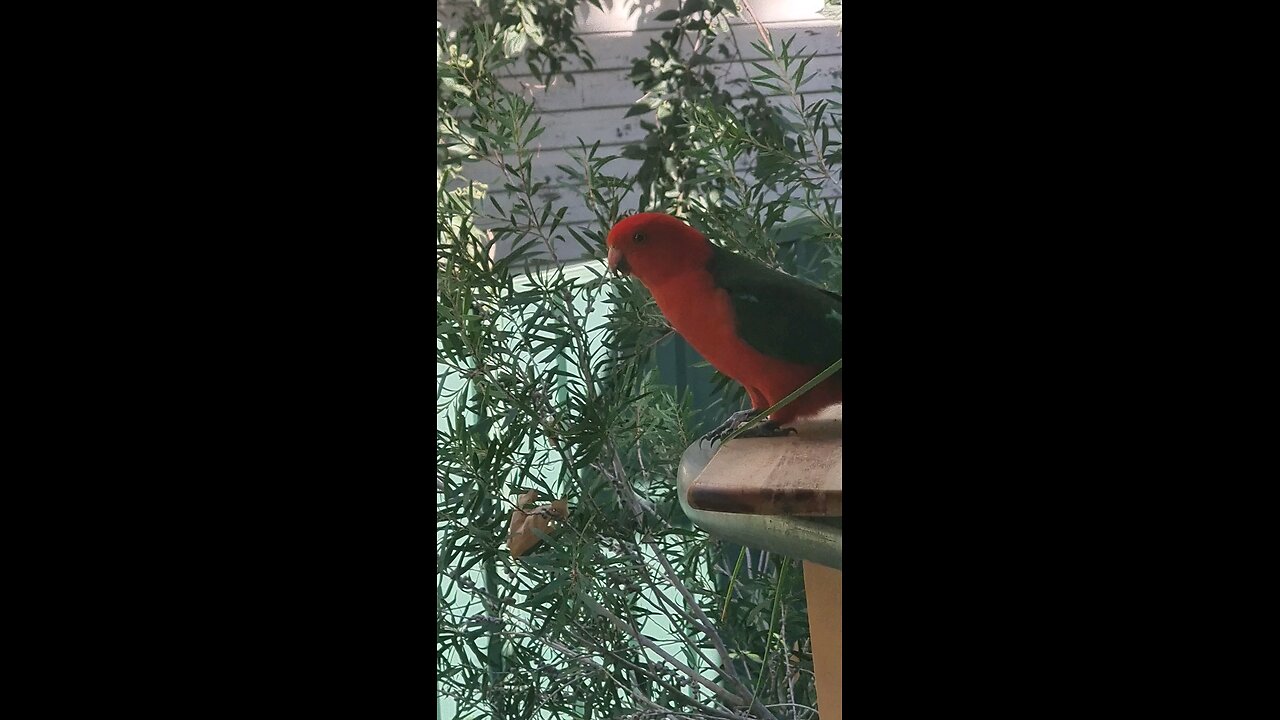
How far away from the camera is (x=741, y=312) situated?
1532 millimetres

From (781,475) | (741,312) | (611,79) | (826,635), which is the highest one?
(611,79)

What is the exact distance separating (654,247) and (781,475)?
0.34 meters

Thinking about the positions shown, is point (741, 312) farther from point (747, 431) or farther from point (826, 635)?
point (826, 635)

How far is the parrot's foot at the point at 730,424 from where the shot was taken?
1547 millimetres

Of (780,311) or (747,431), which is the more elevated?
(780,311)

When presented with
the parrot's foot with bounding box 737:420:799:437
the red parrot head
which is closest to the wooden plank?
the parrot's foot with bounding box 737:420:799:437

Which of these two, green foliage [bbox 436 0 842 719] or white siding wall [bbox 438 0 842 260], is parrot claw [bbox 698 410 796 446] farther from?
white siding wall [bbox 438 0 842 260]

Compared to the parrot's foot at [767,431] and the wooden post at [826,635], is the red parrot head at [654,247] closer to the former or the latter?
the parrot's foot at [767,431]

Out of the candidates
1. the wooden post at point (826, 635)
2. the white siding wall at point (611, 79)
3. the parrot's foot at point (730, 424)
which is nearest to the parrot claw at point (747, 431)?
the parrot's foot at point (730, 424)

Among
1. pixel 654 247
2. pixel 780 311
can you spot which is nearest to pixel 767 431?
pixel 780 311

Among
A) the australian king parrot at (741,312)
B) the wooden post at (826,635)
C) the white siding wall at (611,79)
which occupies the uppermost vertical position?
the white siding wall at (611,79)

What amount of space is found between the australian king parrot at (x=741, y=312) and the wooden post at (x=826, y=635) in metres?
0.21
